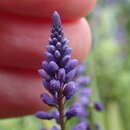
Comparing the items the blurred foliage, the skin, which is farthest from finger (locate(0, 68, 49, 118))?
the blurred foliage

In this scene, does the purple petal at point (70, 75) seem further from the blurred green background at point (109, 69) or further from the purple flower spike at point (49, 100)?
the blurred green background at point (109, 69)

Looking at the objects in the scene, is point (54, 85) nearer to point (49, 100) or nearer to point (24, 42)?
point (49, 100)

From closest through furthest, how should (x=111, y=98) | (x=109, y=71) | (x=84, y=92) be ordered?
(x=84, y=92), (x=111, y=98), (x=109, y=71)

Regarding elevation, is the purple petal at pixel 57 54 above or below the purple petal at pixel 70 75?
above

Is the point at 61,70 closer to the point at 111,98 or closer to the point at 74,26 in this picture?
the point at 74,26

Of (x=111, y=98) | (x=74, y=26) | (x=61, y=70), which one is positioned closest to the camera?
(x=61, y=70)

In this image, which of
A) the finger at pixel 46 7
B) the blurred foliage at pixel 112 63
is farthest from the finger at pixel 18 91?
the blurred foliage at pixel 112 63

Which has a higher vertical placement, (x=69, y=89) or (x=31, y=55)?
(x=31, y=55)

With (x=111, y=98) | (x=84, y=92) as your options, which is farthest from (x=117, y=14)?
(x=84, y=92)
